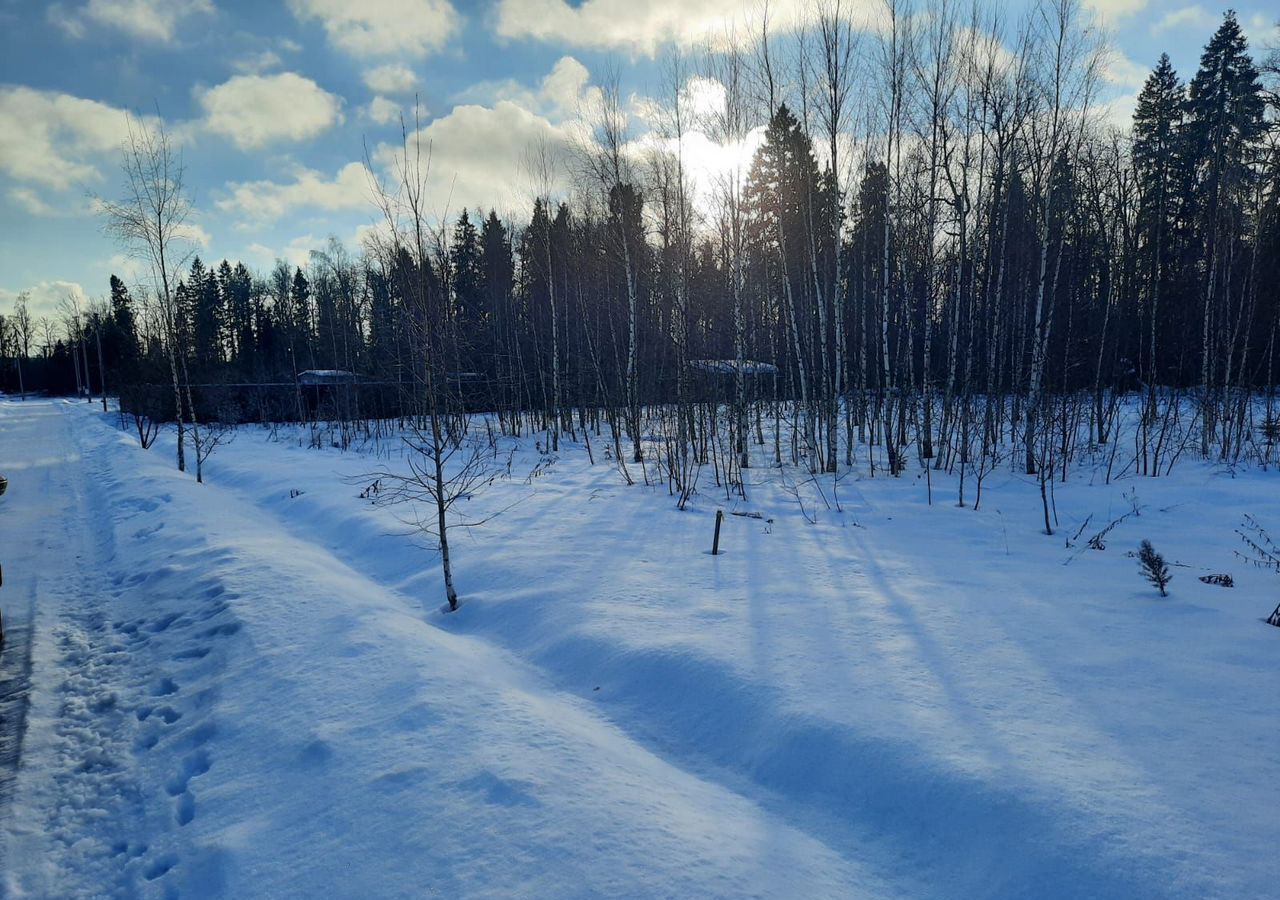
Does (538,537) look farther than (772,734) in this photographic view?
Yes

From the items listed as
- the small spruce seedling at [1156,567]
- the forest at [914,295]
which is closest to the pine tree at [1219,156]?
the forest at [914,295]

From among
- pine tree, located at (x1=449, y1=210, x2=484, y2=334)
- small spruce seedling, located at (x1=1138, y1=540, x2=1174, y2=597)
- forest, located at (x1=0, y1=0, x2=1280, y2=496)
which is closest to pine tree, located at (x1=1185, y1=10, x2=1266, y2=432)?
forest, located at (x1=0, y1=0, x2=1280, y2=496)

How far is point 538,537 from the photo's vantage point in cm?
808

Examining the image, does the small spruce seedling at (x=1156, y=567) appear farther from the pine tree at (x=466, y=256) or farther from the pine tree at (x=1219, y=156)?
the pine tree at (x=466, y=256)

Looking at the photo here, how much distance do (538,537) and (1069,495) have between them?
28.2 ft

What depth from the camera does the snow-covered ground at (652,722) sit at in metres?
2.51

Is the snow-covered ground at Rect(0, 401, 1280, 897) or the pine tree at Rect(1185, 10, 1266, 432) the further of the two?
the pine tree at Rect(1185, 10, 1266, 432)

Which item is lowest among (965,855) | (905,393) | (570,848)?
(965,855)

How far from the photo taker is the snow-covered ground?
2508 millimetres

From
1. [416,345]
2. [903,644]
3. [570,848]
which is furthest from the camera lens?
[416,345]

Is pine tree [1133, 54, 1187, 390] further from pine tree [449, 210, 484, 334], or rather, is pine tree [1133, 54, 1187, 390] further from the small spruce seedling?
pine tree [449, 210, 484, 334]

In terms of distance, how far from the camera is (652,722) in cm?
388

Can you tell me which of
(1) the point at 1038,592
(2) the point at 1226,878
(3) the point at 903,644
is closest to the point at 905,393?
(1) the point at 1038,592

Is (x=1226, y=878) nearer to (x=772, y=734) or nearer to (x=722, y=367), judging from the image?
(x=772, y=734)
